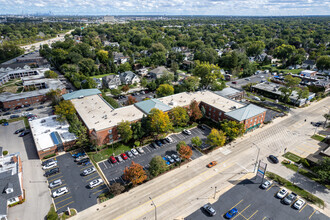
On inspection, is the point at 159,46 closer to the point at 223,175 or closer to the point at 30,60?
the point at 30,60

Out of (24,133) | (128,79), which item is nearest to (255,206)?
(24,133)

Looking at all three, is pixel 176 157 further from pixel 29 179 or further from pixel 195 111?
pixel 29 179

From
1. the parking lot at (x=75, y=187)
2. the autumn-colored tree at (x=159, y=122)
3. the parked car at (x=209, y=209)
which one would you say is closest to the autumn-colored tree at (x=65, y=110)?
the parking lot at (x=75, y=187)

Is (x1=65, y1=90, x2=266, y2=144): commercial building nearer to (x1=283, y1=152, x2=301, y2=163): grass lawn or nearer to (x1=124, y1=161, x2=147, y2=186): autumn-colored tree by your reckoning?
(x1=283, y1=152, x2=301, y2=163): grass lawn

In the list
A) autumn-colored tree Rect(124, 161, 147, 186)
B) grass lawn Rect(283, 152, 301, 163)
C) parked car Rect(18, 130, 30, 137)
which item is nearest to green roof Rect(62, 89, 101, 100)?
parked car Rect(18, 130, 30, 137)

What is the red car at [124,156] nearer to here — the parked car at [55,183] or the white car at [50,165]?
the parked car at [55,183]
